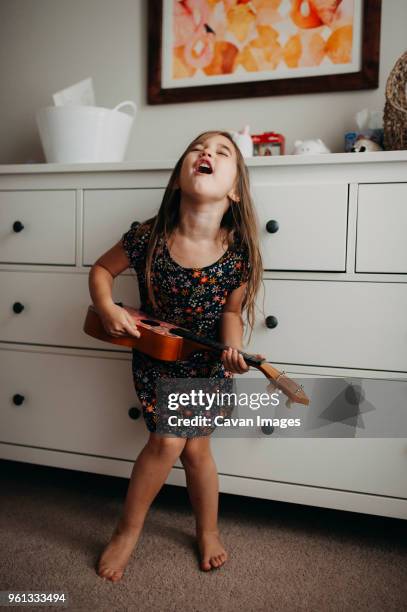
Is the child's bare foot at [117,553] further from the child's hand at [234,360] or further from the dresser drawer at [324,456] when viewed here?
the child's hand at [234,360]

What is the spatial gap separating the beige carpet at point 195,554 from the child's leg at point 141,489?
48 millimetres

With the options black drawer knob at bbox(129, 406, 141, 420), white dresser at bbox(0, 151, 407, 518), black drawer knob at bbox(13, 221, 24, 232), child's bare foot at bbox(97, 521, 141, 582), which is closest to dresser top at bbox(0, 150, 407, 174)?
white dresser at bbox(0, 151, 407, 518)

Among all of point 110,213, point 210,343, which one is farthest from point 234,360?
point 110,213

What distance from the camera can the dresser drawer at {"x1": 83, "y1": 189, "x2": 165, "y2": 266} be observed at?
1390mm

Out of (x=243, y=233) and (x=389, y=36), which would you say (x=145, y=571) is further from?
(x=389, y=36)

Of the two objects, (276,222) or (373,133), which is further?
(373,133)

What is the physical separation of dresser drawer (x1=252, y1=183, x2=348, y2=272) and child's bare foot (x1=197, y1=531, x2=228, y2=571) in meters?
0.63

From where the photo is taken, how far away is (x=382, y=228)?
1213 millimetres

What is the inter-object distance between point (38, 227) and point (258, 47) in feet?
2.93

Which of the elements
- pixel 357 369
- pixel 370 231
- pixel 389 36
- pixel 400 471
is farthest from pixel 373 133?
pixel 400 471

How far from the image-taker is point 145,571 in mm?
1190

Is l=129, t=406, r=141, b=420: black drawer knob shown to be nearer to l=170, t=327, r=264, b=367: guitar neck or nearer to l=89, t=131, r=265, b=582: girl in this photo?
l=89, t=131, r=265, b=582: girl

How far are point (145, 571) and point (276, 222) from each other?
Result: 0.82 metres

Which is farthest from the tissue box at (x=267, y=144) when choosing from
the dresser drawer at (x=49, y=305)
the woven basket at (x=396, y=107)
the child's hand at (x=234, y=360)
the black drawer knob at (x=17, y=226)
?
the child's hand at (x=234, y=360)
